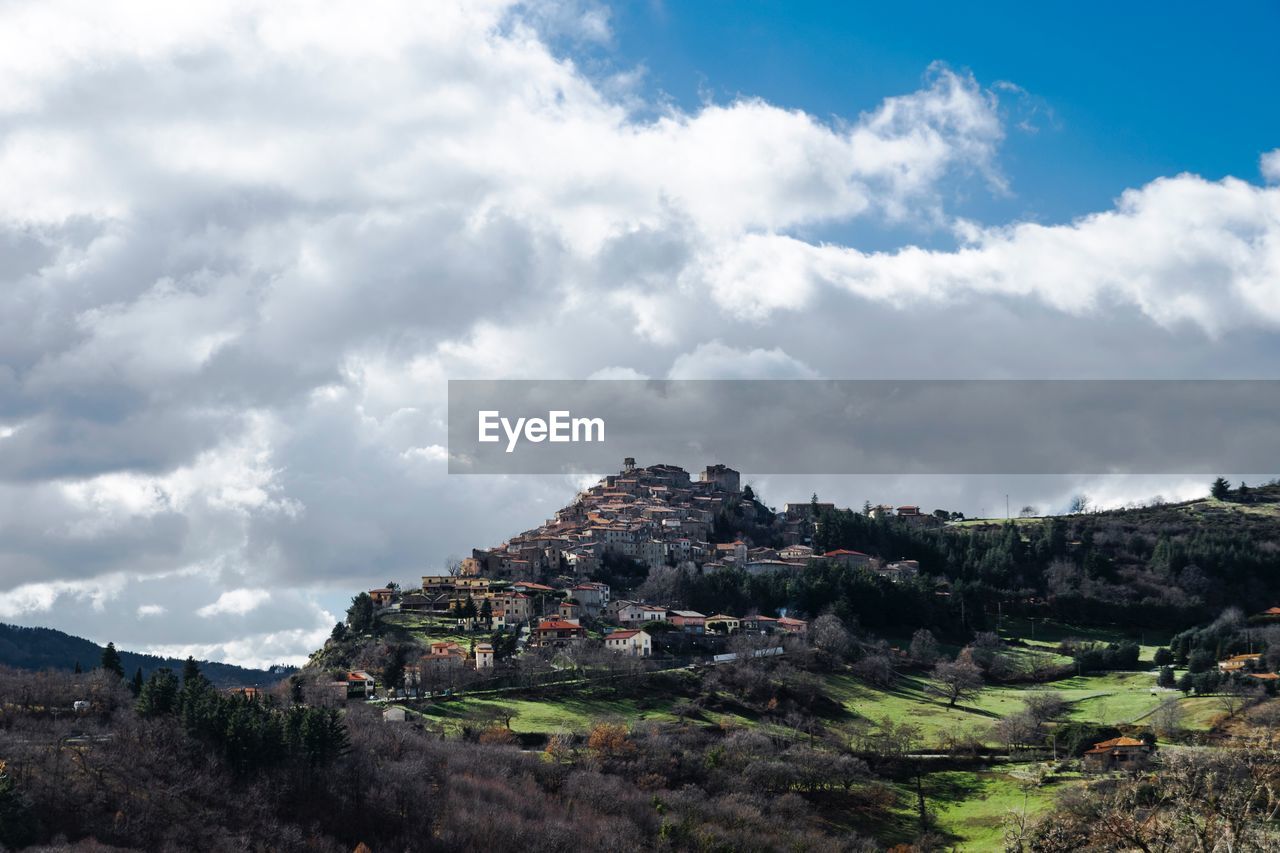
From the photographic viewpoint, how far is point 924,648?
412 feet

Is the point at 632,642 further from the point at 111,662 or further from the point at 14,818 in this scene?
the point at 14,818

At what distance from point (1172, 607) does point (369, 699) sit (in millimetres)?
91014

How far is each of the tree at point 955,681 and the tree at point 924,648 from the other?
419cm

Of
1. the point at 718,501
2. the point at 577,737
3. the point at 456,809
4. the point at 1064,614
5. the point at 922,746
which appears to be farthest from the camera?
the point at 718,501

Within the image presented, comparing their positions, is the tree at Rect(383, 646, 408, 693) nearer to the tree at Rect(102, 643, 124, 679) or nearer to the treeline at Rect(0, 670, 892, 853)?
the treeline at Rect(0, 670, 892, 853)

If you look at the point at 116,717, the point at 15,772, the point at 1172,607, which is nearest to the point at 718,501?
the point at 1172,607

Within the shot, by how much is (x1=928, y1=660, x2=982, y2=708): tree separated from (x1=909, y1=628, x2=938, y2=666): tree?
13.7 feet

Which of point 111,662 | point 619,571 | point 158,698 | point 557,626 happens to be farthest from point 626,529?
point 158,698

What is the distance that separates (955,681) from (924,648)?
1271 cm

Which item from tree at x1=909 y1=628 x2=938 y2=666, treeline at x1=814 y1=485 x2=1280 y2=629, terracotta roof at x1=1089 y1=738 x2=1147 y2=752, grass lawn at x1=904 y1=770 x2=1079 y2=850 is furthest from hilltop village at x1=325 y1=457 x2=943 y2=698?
terracotta roof at x1=1089 y1=738 x2=1147 y2=752

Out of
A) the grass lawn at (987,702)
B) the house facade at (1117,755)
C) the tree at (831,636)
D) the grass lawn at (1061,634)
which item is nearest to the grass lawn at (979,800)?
the house facade at (1117,755)

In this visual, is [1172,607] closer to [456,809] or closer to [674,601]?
[674,601]

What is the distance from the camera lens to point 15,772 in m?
67.6

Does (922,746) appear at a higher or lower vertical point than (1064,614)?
lower
